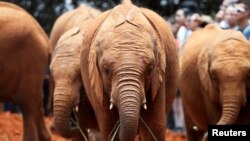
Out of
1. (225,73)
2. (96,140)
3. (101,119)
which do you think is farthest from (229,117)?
(101,119)

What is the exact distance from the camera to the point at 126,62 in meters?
9.34

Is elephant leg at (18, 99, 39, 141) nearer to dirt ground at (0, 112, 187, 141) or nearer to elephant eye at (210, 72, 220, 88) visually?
dirt ground at (0, 112, 187, 141)

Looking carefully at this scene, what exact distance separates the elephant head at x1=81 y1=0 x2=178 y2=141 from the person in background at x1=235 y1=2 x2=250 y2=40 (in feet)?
11.6

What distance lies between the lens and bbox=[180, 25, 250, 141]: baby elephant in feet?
39.3

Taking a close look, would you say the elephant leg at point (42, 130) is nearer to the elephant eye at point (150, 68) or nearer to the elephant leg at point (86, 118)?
the elephant leg at point (86, 118)

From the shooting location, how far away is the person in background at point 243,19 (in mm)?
13702

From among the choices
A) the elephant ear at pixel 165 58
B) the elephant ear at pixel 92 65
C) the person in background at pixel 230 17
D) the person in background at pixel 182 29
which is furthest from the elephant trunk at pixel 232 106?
the person in background at pixel 182 29

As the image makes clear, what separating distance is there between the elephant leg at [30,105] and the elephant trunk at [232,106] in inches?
111

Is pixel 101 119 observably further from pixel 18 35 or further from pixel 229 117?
pixel 18 35

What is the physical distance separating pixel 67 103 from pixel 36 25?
10.2ft

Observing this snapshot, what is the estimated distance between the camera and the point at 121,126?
9.28 meters

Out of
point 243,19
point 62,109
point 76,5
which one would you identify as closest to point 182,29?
point 243,19

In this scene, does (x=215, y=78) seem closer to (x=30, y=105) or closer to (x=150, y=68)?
(x=30, y=105)

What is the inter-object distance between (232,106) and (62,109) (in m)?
2.17
